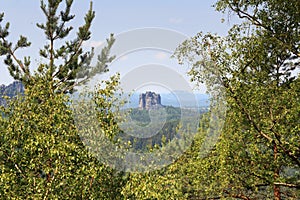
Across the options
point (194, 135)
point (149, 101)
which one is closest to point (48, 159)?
point (194, 135)

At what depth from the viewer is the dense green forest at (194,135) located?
42.6 feet

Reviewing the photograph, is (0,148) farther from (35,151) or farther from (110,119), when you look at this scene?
(110,119)

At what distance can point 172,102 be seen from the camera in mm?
19750

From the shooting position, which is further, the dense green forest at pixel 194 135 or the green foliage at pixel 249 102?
the green foliage at pixel 249 102

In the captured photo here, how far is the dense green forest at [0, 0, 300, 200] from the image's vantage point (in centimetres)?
1298

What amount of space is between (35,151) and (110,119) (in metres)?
2.82

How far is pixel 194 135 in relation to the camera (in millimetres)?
19469

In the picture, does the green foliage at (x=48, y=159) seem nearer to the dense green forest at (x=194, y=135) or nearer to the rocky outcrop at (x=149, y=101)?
the dense green forest at (x=194, y=135)

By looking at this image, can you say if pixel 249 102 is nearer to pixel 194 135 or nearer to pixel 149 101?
pixel 194 135

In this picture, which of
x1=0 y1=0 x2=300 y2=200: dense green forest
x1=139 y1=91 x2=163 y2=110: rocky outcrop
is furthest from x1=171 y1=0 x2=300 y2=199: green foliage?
x1=139 y1=91 x2=163 y2=110: rocky outcrop

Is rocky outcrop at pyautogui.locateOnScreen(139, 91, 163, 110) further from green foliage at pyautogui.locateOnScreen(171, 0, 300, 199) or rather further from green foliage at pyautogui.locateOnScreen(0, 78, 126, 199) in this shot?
green foliage at pyautogui.locateOnScreen(0, 78, 126, 199)

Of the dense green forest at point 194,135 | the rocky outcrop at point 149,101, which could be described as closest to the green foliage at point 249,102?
the dense green forest at point 194,135

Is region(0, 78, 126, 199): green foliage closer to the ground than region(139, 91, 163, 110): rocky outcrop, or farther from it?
closer to the ground

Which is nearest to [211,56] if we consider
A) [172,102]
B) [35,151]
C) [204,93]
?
[204,93]
